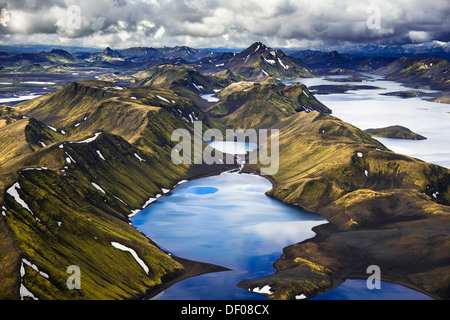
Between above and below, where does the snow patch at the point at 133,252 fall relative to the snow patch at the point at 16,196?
below

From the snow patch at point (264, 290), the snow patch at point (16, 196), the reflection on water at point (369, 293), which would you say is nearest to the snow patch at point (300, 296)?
the reflection on water at point (369, 293)

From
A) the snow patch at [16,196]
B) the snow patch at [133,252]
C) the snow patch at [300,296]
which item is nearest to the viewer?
the snow patch at [300,296]

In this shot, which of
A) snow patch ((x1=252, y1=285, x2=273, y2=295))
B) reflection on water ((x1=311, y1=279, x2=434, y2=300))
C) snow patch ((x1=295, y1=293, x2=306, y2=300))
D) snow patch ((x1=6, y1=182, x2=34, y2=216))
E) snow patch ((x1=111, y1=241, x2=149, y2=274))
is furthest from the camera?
snow patch ((x1=111, y1=241, x2=149, y2=274))

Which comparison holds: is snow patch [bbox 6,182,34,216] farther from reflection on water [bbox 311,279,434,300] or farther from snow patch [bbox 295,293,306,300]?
reflection on water [bbox 311,279,434,300]

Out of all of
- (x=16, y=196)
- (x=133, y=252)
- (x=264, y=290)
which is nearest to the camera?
(x=264, y=290)

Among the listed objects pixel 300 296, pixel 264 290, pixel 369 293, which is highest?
pixel 369 293

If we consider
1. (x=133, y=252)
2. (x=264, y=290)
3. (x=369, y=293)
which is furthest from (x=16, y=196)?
(x=369, y=293)

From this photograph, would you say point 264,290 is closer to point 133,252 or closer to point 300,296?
point 300,296

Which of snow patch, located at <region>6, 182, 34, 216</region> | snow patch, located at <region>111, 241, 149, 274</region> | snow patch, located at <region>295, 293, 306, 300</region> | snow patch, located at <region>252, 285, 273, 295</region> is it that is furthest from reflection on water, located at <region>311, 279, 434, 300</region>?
snow patch, located at <region>6, 182, 34, 216</region>

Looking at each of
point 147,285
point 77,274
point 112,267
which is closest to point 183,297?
point 147,285

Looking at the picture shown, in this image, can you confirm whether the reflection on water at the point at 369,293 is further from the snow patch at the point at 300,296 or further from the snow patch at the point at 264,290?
the snow patch at the point at 264,290

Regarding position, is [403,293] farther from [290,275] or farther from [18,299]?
Result: [18,299]
